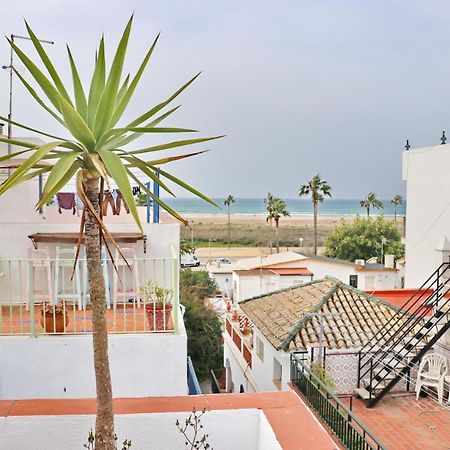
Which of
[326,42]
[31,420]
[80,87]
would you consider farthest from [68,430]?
[326,42]

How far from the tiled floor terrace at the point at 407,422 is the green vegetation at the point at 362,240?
3783 centimetres

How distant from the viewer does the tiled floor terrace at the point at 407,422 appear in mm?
8969

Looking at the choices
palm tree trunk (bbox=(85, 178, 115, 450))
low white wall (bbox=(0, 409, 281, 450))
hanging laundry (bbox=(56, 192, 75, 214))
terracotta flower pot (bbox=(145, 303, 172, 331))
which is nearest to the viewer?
palm tree trunk (bbox=(85, 178, 115, 450))

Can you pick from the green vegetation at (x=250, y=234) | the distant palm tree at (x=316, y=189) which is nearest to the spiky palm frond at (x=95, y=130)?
the distant palm tree at (x=316, y=189)

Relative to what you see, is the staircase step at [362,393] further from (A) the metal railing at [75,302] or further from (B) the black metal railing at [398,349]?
(A) the metal railing at [75,302]

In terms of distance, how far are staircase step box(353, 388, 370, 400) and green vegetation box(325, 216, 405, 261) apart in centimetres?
3755

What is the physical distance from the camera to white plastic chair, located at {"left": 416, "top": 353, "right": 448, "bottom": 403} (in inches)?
425

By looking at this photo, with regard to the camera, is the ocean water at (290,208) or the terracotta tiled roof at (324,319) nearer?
the terracotta tiled roof at (324,319)

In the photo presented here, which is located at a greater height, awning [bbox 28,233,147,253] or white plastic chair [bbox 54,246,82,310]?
awning [bbox 28,233,147,253]

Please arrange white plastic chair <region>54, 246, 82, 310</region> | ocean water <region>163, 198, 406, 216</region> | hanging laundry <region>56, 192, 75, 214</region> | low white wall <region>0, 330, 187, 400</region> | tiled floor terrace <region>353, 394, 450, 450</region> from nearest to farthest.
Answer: low white wall <region>0, 330, 187, 400</region>, white plastic chair <region>54, 246, 82, 310</region>, tiled floor terrace <region>353, 394, 450, 450</region>, hanging laundry <region>56, 192, 75, 214</region>, ocean water <region>163, 198, 406, 216</region>

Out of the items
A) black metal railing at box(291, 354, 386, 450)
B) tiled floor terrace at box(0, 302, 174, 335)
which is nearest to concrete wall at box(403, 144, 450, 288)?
black metal railing at box(291, 354, 386, 450)

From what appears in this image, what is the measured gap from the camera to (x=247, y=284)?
29.1 m

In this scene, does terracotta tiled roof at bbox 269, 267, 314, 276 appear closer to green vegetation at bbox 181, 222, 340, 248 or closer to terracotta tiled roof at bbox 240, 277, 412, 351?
terracotta tiled roof at bbox 240, 277, 412, 351

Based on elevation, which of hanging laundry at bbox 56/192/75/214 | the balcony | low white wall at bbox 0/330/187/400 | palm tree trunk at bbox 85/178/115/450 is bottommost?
the balcony
